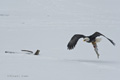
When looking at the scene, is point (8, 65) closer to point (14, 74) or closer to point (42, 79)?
point (14, 74)

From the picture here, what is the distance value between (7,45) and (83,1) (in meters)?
21.7

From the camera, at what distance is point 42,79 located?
141 inches

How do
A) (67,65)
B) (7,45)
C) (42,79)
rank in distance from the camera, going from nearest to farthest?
(42,79) → (67,65) → (7,45)

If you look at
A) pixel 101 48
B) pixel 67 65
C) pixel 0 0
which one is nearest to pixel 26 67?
pixel 67 65

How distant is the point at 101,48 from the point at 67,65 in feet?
8.17

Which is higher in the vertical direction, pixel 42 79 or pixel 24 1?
pixel 24 1

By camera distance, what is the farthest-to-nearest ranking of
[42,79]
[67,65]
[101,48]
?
[101,48] < [67,65] < [42,79]

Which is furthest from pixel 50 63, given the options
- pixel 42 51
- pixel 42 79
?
pixel 42 51

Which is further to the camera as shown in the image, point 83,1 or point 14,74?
point 83,1

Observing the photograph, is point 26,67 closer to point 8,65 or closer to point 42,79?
point 8,65

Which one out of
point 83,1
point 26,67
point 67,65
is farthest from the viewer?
point 83,1

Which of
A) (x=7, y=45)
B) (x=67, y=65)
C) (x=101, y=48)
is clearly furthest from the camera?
(x=7, y=45)

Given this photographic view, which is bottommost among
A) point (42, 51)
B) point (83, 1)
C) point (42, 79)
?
point (42, 79)

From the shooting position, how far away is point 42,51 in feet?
20.9
